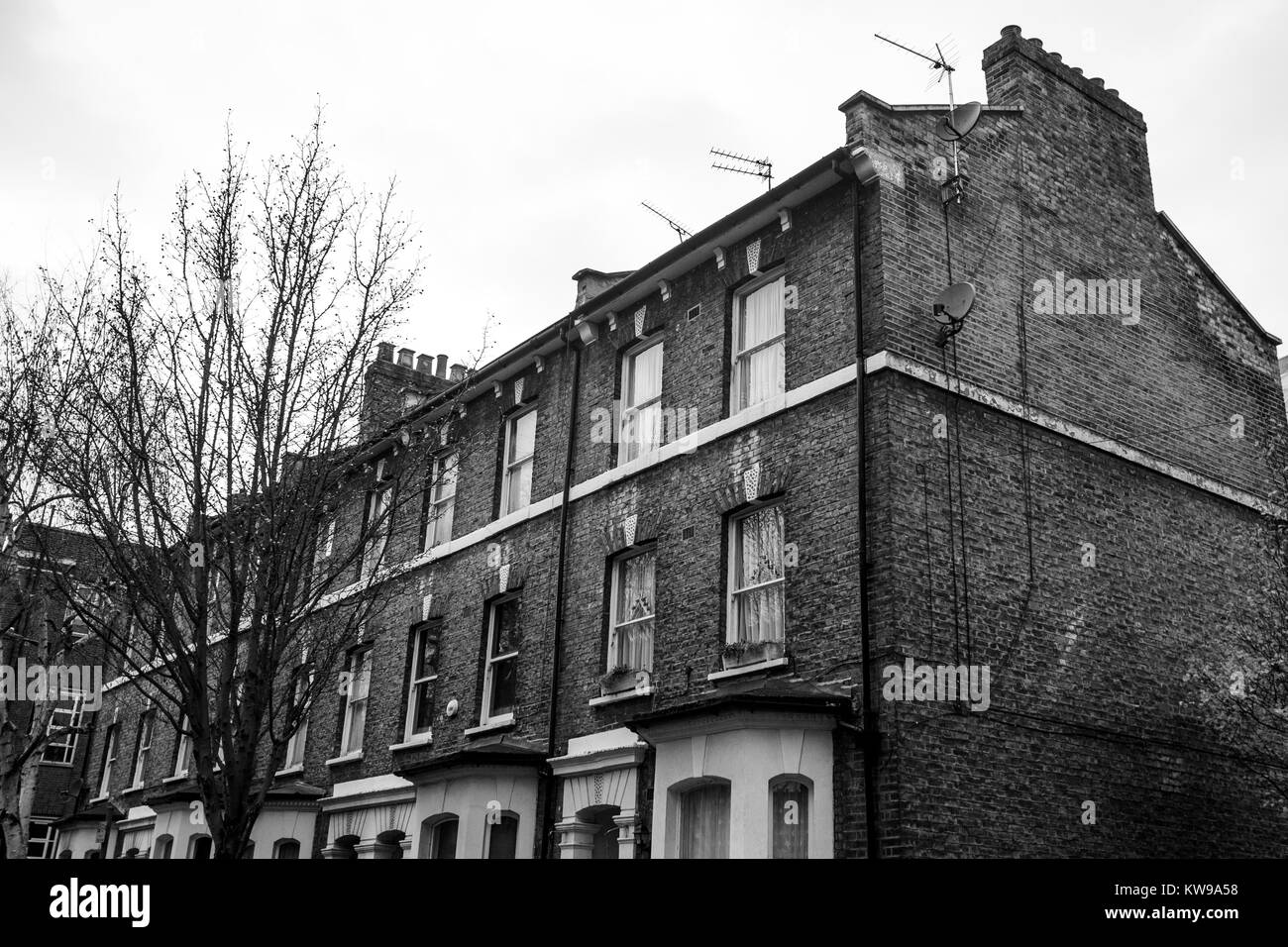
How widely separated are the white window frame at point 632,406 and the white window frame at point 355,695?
7.43 metres

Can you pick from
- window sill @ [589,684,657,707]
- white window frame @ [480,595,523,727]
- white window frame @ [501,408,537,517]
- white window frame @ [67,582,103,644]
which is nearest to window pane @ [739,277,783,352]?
window sill @ [589,684,657,707]

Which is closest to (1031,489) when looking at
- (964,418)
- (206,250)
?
(964,418)

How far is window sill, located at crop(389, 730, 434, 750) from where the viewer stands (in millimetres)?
18891

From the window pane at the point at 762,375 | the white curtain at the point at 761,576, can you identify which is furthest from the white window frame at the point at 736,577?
the window pane at the point at 762,375

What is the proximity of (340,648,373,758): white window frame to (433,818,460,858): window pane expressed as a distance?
3672 mm

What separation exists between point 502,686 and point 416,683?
2.49 metres

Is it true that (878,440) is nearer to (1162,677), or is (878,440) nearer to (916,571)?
(916,571)

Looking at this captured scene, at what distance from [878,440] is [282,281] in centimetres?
709

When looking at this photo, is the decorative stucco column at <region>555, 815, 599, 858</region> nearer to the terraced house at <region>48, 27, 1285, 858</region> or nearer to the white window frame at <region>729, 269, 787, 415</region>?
the terraced house at <region>48, 27, 1285, 858</region>

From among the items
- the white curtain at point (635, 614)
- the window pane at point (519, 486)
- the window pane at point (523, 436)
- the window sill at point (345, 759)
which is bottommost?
the window sill at point (345, 759)

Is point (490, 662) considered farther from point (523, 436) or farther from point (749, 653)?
point (749, 653)

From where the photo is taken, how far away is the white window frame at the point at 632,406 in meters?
16.8

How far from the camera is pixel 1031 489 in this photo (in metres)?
14.1

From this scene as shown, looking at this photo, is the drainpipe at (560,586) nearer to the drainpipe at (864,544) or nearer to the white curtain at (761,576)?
the white curtain at (761,576)
